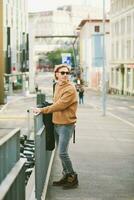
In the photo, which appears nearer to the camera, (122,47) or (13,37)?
(13,37)

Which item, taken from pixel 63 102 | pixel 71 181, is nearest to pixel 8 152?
pixel 63 102

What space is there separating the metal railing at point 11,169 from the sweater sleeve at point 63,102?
223 centimetres

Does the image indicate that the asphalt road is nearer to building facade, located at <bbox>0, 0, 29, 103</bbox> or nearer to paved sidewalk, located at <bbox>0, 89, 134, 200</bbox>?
building facade, located at <bbox>0, 0, 29, 103</bbox>

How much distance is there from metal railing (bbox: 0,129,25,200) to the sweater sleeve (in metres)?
2.23

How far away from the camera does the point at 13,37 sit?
70.1m

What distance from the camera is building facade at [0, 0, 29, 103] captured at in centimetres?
6303

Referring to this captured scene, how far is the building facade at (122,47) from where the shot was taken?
71.6 metres

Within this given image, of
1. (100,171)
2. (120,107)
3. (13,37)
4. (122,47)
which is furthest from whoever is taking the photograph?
(122,47)

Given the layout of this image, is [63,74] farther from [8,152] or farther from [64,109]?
[8,152]

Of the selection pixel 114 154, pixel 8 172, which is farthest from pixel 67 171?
pixel 114 154

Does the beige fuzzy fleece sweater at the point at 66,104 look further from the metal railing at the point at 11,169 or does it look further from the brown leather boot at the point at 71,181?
the metal railing at the point at 11,169

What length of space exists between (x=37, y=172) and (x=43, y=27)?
634ft

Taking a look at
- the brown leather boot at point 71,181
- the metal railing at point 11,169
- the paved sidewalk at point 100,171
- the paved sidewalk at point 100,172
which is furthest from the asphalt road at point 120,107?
the metal railing at point 11,169

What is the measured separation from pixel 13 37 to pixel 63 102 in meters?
62.4
